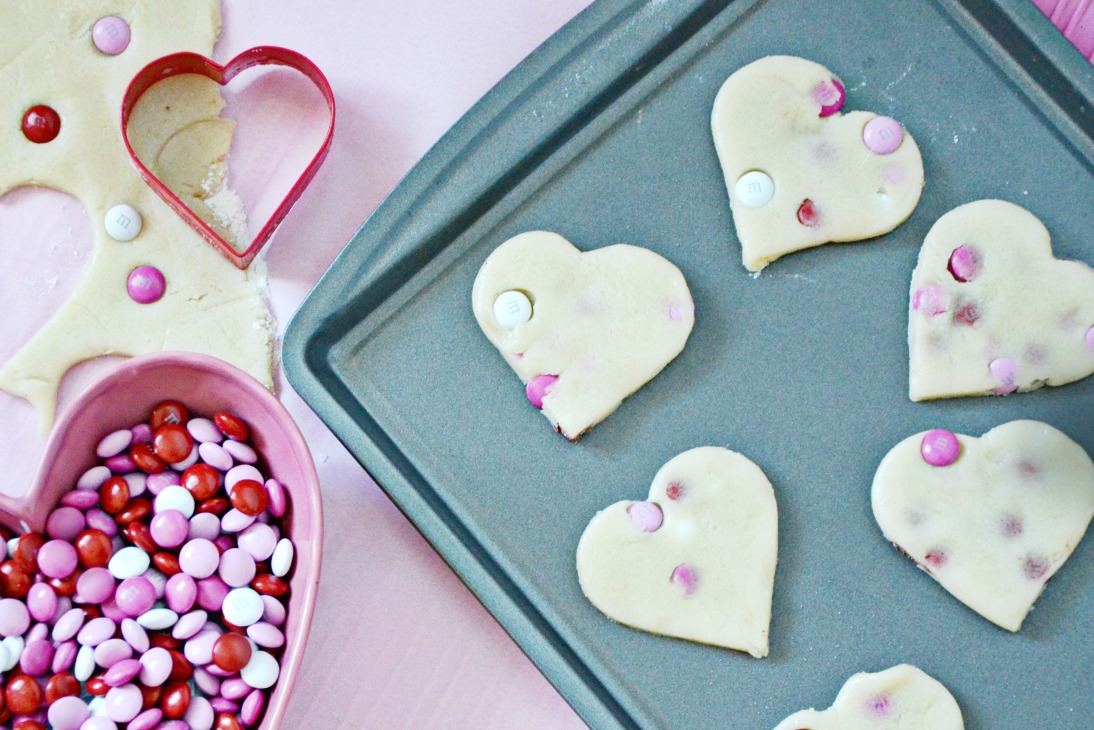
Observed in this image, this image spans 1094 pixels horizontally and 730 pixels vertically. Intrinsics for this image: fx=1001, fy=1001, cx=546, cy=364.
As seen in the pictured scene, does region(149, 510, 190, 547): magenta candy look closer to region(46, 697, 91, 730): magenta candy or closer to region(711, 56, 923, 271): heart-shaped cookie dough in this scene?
region(46, 697, 91, 730): magenta candy

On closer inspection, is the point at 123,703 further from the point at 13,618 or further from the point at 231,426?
the point at 231,426

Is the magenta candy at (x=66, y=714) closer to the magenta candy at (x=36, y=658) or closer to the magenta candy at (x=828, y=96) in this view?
the magenta candy at (x=36, y=658)

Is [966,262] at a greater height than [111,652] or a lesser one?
lesser

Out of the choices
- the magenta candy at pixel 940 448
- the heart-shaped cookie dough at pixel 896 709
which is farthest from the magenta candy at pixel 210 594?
the magenta candy at pixel 940 448

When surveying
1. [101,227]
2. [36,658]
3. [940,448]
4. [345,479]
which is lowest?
[940,448]

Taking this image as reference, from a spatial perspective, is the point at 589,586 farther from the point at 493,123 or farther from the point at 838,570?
the point at 493,123

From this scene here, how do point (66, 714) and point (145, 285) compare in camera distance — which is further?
point (145, 285)

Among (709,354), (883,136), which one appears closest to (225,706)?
(709,354)
